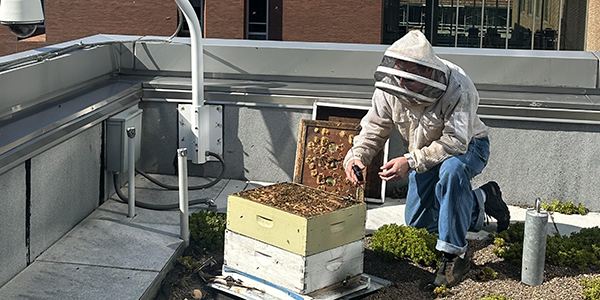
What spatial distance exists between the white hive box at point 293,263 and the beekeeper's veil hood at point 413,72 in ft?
3.36

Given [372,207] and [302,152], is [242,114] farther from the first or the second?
[372,207]

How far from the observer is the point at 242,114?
736 centimetres

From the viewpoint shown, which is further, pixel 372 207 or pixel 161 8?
pixel 161 8

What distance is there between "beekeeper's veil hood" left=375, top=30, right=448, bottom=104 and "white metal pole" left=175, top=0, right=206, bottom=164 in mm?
2007

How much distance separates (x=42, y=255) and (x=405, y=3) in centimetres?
2293

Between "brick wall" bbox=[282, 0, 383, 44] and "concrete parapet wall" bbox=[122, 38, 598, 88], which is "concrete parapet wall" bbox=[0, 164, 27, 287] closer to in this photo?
"concrete parapet wall" bbox=[122, 38, 598, 88]

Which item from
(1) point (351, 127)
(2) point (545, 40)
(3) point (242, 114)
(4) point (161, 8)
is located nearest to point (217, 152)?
(3) point (242, 114)

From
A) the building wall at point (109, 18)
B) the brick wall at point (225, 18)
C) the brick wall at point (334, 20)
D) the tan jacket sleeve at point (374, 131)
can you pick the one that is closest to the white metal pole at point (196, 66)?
the tan jacket sleeve at point (374, 131)

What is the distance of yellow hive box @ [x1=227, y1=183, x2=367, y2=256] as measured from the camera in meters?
4.72

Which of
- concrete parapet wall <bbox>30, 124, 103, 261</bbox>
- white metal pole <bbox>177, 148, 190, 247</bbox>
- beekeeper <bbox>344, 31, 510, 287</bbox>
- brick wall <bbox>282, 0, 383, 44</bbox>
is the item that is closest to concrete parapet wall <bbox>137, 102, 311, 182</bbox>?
concrete parapet wall <bbox>30, 124, 103, 261</bbox>

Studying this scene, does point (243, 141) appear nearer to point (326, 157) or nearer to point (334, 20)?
A: point (326, 157)

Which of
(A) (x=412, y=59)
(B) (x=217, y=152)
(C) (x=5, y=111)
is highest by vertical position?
(A) (x=412, y=59)

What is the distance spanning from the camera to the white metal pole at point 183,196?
5.71m

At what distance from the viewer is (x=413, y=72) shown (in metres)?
5.04
